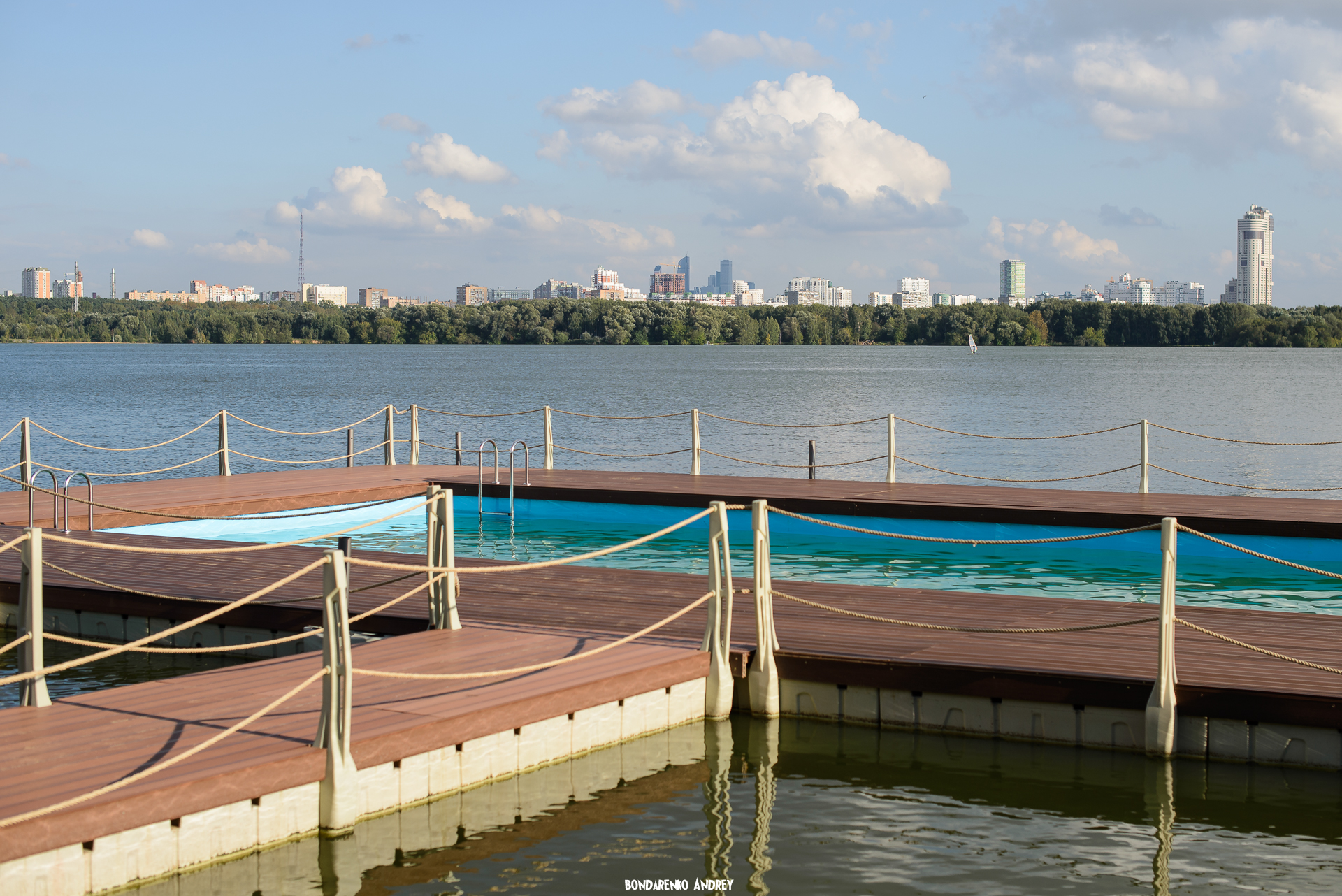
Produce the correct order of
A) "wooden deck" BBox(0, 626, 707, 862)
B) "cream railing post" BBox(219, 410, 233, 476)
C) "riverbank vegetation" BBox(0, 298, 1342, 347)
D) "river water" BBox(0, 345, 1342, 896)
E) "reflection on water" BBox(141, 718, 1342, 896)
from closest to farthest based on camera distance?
"wooden deck" BBox(0, 626, 707, 862) → "reflection on water" BBox(141, 718, 1342, 896) → "river water" BBox(0, 345, 1342, 896) → "cream railing post" BBox(219, 410, 233, 476) → "riverbank vegetation" BBox(0, 298, 1342, 347)

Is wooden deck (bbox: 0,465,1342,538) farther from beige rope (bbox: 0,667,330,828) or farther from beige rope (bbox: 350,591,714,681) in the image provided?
beige rope (bbox: 0,667,330,828)

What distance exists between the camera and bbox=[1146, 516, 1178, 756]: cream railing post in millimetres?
7609

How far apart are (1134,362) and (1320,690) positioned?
376 ft

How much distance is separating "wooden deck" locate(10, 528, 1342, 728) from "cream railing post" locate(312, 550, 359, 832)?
118 inches

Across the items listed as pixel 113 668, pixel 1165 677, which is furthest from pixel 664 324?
pixel 1165 677

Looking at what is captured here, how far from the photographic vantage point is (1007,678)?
322 inches

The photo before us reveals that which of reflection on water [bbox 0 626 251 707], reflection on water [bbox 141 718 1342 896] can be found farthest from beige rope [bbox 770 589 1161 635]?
reflection on water [bbox 0 626 251 707]

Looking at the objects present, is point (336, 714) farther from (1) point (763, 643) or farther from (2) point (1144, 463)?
(2) point (1144, 463)

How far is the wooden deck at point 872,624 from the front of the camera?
315 inches

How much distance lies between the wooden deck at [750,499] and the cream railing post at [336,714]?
30.4 ft

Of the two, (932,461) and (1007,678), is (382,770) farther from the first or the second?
(932,461)

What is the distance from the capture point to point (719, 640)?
28.5 ft

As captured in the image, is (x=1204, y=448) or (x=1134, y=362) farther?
(x=1134, y=362)

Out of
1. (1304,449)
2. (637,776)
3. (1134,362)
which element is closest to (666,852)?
(637,776)
